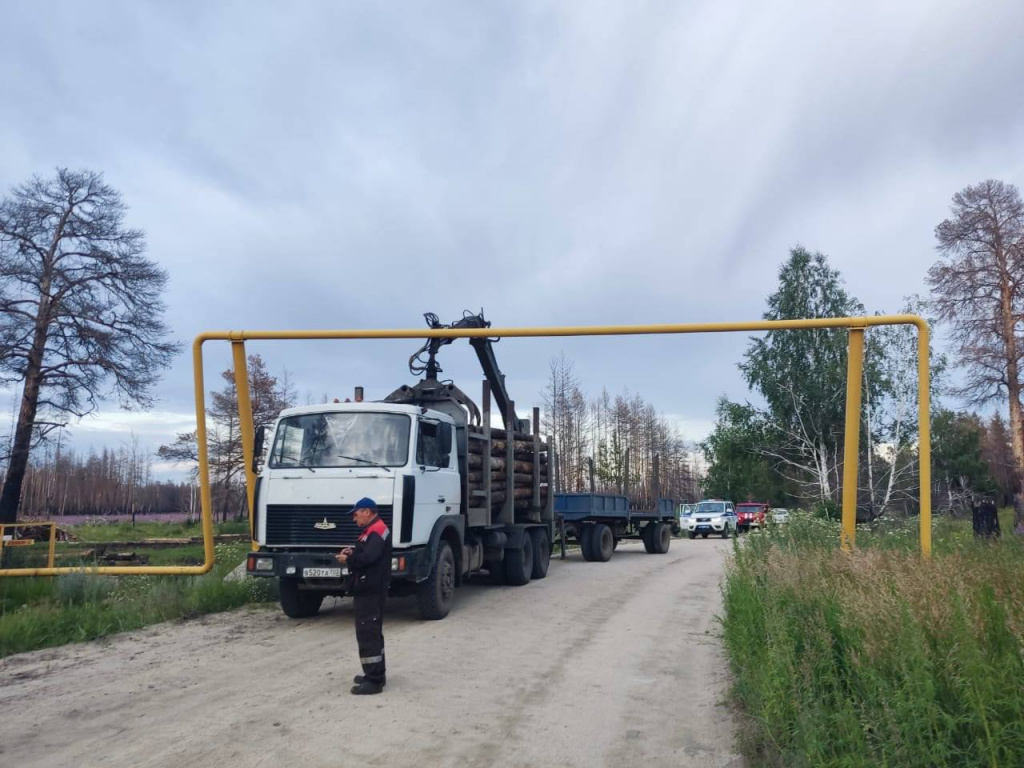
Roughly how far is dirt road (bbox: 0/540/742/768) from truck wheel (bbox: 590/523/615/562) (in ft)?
30.1

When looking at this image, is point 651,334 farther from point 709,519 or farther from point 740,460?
point 740,460

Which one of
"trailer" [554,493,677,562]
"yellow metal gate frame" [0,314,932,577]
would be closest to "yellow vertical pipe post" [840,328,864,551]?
"yellow metal gate frame" [0,314,932,577]

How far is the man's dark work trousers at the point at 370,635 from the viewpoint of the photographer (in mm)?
7016

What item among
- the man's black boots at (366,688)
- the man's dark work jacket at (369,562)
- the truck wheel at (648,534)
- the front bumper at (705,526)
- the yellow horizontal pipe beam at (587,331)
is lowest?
the front bumper at (705,526)

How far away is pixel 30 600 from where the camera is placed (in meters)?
11.3

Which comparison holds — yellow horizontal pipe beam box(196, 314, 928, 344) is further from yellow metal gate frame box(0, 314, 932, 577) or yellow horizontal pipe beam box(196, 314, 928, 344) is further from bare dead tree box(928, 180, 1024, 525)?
bare dead tree box(928, 180, 1024, 525)

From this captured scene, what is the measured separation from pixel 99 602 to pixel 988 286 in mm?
29566

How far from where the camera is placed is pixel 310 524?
1031 cm

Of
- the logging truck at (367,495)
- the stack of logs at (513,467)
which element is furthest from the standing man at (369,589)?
the stack of logs at (513,467)

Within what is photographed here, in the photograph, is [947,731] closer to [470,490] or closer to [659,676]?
[659,676]

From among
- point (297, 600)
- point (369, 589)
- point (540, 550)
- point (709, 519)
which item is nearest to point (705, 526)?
point (709, 519)

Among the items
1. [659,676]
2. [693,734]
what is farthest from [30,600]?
[693,734]

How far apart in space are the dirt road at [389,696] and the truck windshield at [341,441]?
2159 mm

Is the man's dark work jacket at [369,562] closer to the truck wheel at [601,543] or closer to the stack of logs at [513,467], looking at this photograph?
the stack of logs at [513,467]
